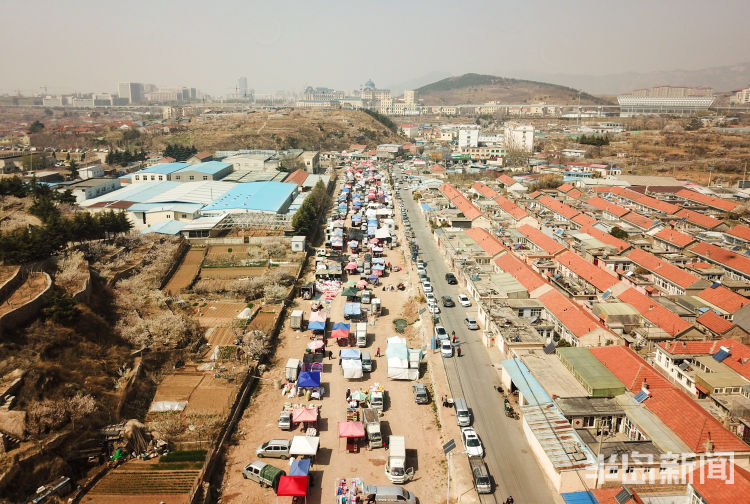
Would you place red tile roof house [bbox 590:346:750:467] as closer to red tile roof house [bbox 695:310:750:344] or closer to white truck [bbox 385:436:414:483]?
red tile roof house [bbox 695:310:750:344]

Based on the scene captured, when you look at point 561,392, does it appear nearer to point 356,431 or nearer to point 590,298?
point 356,431

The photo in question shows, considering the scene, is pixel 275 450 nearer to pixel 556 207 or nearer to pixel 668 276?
pixel 668 276

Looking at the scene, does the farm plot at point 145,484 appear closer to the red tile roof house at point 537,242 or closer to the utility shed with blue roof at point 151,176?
the red tile roof house at point 537,242

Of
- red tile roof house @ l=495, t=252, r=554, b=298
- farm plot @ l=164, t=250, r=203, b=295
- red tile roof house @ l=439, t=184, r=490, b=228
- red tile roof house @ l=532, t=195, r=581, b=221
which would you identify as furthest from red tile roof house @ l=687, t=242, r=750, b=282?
farm plot @ l=164, t=250, r=203, b=295

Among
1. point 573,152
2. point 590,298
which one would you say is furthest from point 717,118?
point 590,298

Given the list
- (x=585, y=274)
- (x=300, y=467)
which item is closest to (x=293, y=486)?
(x=300, y=467)
